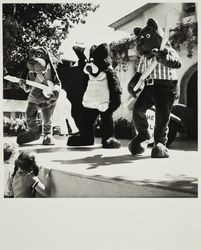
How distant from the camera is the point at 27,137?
1.82 meters

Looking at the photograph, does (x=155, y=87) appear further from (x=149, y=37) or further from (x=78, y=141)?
(x=78, y=141)

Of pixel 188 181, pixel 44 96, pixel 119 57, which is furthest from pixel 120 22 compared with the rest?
pixel 188 181

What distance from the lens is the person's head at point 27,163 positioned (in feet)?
5.61

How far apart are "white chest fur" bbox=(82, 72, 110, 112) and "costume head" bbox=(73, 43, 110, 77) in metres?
0.03

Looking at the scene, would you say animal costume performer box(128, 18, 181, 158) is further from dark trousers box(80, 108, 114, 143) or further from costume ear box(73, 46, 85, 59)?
costume ear box(73, 46, 85, 59)

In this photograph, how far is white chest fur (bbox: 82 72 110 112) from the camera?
5.99 feet

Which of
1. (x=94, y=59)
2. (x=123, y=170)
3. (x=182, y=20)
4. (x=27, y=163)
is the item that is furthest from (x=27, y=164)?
(x=182, y=20)

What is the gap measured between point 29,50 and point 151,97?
662mm

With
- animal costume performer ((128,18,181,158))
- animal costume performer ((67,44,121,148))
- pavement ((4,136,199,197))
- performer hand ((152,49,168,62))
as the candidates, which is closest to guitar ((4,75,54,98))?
animal costume performer ((67,44,121,148))

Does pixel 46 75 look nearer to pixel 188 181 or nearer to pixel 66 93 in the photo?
pixel 66 93

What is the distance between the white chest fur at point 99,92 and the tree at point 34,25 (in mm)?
248

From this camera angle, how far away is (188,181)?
1.58 meters

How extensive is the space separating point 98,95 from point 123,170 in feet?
1.47

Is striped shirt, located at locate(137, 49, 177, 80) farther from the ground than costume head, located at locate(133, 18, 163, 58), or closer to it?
closer to it
